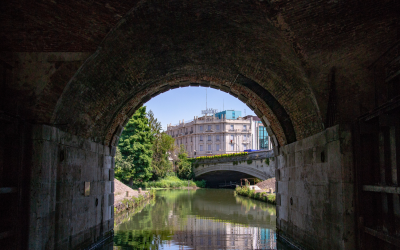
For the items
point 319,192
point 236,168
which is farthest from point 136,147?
point 319,192

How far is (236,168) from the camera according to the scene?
45.2 m

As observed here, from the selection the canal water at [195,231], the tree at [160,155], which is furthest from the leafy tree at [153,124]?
the canal water at [195,231]

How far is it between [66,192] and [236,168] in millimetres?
36869

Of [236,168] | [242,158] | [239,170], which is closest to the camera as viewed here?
[242,158]

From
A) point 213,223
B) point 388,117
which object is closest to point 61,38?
point 388,117

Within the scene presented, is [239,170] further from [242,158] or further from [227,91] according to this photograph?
[227,91]

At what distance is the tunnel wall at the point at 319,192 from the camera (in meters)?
7.76

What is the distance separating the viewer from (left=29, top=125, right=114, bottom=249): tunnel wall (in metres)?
8.06

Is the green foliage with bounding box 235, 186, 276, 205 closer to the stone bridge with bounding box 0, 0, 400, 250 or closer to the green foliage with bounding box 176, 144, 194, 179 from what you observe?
the stone bridge with bounding box 0, 0, 400, 250

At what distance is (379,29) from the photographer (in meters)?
7.44

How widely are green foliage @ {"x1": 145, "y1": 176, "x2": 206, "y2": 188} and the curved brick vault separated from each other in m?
32.5

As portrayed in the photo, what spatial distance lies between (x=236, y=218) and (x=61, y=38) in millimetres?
12802

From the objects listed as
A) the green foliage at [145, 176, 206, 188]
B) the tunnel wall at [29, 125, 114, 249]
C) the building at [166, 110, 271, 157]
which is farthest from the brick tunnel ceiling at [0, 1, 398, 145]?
the building at [166, 110, 271, 157]

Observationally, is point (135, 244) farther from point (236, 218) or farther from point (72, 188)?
point (236, 218)
